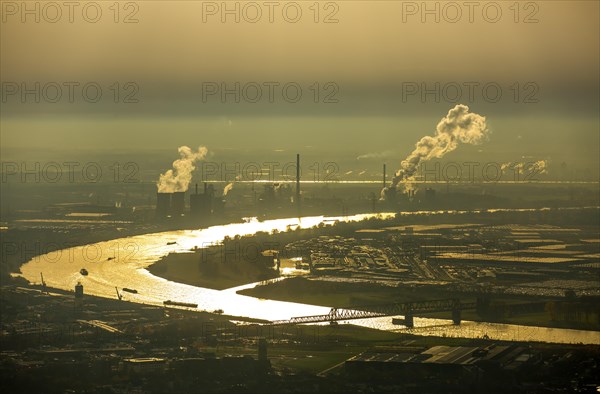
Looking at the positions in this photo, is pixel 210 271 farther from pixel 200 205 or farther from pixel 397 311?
pixel 200 205

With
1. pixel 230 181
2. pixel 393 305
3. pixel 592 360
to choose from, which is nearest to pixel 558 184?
pixel 230 181

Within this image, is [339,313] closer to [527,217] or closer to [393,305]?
[393,305]

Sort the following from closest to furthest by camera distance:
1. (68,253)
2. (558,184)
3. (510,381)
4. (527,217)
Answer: (510,381)
(68,253)
(527,217)
(558,184)

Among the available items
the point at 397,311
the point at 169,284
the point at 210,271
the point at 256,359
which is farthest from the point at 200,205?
the point at 256,359

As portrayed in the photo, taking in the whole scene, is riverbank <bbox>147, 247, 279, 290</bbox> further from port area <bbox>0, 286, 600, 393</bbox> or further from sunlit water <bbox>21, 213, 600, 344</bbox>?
port area <bbox>0, 286, 600, 393</bbox>

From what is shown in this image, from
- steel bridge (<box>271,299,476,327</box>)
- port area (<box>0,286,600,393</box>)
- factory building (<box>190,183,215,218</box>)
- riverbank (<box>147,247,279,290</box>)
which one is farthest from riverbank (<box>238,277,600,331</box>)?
factory building (<box>190,183,215,218</box>)

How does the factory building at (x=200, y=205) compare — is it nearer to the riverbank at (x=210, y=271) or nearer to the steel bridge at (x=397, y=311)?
the riverbank at (x=210, y=271)
